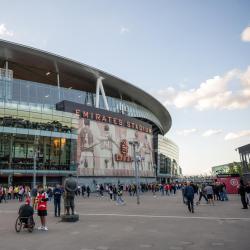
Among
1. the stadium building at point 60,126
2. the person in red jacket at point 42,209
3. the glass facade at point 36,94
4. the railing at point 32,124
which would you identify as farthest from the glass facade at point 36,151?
the person in red jacket at point 42,209

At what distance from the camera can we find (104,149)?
6028 cm

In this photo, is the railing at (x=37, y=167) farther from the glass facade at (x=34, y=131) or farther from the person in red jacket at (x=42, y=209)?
the person in red jacket at (x=42, y=209)

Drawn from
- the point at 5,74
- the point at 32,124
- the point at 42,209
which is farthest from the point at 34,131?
the point at 42,209

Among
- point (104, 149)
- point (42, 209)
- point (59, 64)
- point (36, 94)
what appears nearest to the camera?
point (42, 209)

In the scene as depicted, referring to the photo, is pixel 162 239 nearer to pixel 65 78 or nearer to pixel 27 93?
pixel 27 93

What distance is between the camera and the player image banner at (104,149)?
55.9 m

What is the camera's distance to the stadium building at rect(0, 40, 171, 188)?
4731cm

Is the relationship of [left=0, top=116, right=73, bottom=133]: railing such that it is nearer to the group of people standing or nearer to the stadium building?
the stadium building

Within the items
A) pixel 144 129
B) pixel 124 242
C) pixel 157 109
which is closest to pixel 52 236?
pixel 124 242

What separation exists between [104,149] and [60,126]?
11124mm

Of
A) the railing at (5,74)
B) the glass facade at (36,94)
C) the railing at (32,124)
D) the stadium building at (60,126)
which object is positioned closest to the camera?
the railing at (32,124)

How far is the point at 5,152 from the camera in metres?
45.4

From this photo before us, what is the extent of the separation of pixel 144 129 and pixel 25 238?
65427mm

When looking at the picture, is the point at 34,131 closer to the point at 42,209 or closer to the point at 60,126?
the point at 60,126
